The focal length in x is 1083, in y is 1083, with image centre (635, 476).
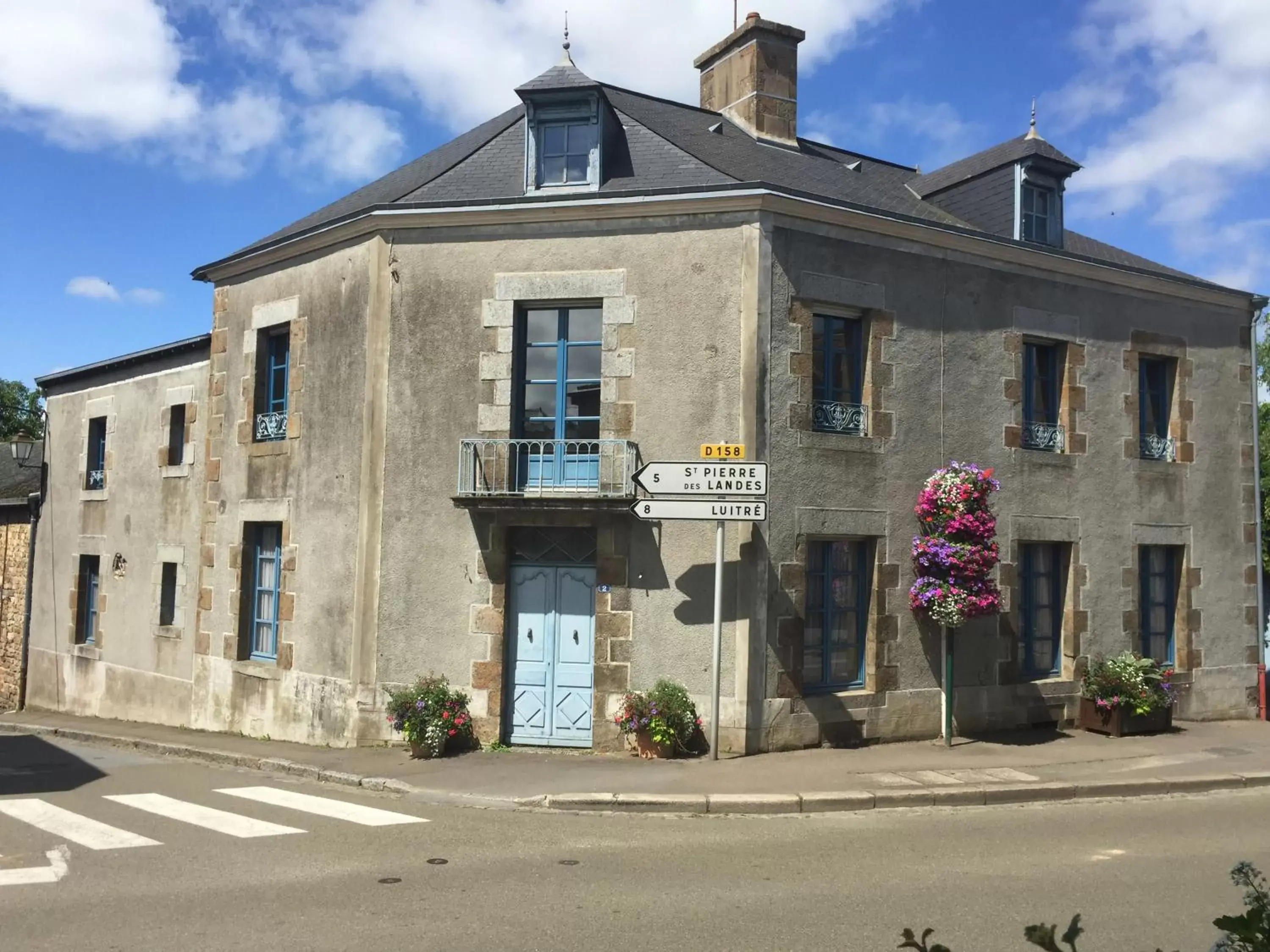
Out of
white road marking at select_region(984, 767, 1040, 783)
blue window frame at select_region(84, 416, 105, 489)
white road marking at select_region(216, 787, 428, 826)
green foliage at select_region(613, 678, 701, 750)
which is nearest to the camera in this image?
white road marking at select_region(216, 787, 428, 826)

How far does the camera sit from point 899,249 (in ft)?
39.1

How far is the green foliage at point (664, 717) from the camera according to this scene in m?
10.4

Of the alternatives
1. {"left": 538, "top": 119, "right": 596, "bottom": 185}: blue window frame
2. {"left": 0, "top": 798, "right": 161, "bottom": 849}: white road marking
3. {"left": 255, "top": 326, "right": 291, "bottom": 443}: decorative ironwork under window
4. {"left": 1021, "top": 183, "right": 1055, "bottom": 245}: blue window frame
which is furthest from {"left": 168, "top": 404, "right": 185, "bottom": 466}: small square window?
{"left": 1021, "top": 183, "right": 1055, "bottom": 245}: blue window frame

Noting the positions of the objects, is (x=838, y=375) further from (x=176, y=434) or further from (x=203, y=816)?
(x=176, y=434)

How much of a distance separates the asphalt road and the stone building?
2509mm

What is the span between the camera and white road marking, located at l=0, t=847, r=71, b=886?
6312mm

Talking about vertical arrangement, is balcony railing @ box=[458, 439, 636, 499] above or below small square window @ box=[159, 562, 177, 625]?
above

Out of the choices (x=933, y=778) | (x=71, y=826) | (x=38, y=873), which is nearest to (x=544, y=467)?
(x=933, y=778)

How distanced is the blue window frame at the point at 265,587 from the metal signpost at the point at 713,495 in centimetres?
524

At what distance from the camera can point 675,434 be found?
433 inches

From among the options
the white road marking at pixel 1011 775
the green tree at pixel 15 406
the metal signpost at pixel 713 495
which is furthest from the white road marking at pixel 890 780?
the green tree at pixel 15 406

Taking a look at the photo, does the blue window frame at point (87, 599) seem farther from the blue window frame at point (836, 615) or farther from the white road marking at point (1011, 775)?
the white road marking at point (1011, 775)

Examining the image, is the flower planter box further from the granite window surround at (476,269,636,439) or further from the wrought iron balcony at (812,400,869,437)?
the granite window surround at (476,269,636,439)

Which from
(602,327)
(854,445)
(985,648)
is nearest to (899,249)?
(854,445)
